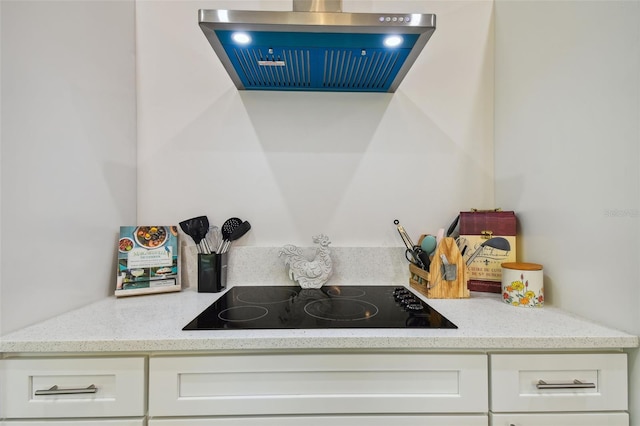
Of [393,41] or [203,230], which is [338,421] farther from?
[393,41]

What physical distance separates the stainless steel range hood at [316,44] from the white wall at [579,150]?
0.47 meters

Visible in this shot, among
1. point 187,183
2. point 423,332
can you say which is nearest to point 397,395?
point 423,332

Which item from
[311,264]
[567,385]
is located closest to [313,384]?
[311,264]

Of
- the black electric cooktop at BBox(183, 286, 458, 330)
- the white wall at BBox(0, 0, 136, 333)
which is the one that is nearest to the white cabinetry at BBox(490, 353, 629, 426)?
the black electric cooktop at BBox(183, 286, 458, 330)

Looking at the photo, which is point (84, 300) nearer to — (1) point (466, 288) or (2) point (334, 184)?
(2) point (334, 184)

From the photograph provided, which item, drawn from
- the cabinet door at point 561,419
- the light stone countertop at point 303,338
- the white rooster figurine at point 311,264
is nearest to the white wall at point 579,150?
the cabinet door at point 561,419

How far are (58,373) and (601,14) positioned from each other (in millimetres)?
1730

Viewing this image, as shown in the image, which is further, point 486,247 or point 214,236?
point 214,236

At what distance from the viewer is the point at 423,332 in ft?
2.60

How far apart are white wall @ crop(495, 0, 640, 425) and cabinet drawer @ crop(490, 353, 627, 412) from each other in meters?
0.05

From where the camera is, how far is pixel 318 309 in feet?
3.28

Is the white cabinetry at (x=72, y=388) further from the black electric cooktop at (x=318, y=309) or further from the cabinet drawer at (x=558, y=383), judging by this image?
the cabinet drawer at (x=558, y=383)

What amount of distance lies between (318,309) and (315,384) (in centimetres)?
25

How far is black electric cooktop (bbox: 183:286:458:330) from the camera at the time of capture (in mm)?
852
